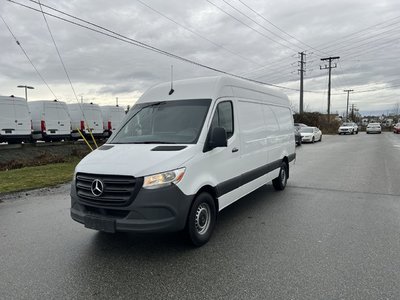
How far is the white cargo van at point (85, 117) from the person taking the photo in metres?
23.2

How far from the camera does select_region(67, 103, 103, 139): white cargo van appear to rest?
23.2 m

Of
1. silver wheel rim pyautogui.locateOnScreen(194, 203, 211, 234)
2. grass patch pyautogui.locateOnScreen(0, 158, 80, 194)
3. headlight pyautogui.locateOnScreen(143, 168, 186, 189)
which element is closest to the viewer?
headlight pyautogui.locateOnScreen(143, 168, 186, 189)

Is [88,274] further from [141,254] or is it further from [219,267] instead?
[219,267]

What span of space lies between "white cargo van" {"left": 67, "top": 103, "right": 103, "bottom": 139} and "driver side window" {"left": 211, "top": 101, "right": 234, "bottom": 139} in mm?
19735

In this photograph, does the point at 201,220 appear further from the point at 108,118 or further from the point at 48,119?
the point at 108,118

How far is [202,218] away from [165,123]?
62.2 inches

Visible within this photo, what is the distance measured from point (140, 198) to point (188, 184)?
0.64m

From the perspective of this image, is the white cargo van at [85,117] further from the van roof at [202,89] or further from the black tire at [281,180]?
the van roof at [202,89]

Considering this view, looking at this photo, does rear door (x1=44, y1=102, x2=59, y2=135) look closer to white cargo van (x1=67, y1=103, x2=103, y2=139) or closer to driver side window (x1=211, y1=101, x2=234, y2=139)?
white cargo van (x1=67, y1=103, x2=103, y2=139)

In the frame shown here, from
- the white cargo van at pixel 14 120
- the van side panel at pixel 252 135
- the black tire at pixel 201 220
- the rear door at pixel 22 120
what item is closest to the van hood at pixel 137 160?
the black tire at pixel 201 220

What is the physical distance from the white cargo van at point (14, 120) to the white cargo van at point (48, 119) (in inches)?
54.2

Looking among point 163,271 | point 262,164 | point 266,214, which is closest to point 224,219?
point 266,214

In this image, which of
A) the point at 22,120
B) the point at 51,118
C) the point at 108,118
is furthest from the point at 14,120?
the point at 108,118

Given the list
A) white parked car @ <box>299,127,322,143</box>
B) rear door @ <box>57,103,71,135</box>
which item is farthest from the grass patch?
white parked car @ <box>299,127,322,143</box>
